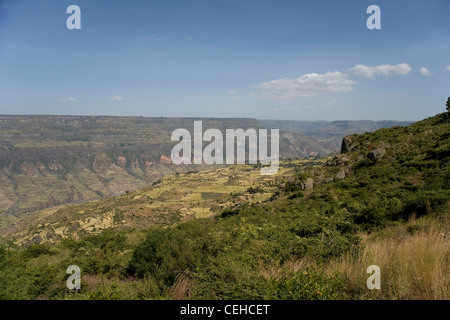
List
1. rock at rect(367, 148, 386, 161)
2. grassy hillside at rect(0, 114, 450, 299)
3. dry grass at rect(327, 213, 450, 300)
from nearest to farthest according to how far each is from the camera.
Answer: dry grass at rect(327, 213, 450, 300) < grassy hillside at rect(0, 114, 450, 299) < rock at rect(367, 148, 386, 161)

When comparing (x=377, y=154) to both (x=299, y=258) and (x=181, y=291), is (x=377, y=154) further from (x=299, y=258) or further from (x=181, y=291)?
(x=181, y=291)

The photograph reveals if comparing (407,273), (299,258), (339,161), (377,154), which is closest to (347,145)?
(339,161)

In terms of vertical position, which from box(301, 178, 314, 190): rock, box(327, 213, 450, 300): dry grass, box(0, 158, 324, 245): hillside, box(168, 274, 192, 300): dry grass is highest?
box(327, 213, 450, 300): dry grass

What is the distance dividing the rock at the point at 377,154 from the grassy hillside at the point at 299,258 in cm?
385

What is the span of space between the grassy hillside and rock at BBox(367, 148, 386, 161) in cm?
385

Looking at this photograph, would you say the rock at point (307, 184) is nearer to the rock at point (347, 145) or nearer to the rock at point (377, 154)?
the rock at point (377, 154)

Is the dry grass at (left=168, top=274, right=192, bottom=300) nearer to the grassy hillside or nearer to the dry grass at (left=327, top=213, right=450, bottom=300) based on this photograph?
the grassy hillside

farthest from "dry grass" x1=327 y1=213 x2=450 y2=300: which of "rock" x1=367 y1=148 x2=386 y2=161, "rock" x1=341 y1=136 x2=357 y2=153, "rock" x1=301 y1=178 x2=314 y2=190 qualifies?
"rock" x1=341 y1=136 x2=357 y2=153

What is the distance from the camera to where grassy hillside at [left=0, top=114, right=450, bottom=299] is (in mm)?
4039

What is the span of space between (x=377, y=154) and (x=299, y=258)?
2571 cm

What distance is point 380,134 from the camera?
32.5 meters

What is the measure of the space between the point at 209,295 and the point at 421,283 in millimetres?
3626

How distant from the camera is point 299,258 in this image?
22.2 ft

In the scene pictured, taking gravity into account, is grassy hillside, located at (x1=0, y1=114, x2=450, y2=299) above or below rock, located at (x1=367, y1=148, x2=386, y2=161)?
below
